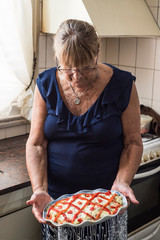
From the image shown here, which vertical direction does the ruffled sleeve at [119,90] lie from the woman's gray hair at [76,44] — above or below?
below

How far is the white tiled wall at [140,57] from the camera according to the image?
2162 millimetres

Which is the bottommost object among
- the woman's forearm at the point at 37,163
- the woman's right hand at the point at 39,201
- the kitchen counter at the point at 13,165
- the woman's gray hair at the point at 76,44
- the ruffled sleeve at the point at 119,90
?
the kitchen counter at the point at 13,165

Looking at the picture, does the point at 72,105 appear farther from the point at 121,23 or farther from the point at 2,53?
the point at 121,23

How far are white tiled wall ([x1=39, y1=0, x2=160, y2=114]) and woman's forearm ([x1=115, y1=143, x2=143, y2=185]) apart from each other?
1.00 metres

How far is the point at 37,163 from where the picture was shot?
132 cm

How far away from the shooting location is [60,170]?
52.2 inches

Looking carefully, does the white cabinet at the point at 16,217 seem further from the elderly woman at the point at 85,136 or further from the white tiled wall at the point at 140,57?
the white tiled wall at the point at 140,57

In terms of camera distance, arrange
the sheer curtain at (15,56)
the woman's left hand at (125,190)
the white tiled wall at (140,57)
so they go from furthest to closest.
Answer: the white tiled wall at (140,57) → the sheer curtain at (15,56) → the woman's left hand at (125,190)

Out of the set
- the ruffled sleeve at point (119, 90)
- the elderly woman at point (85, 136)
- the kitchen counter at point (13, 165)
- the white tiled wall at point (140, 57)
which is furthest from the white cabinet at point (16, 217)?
the white tiled wall at point (140, 57)

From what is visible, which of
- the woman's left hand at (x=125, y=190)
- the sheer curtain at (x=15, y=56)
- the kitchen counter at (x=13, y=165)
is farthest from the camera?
the sheer curtain at (x=15, y=56)

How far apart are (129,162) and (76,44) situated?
0.49 m

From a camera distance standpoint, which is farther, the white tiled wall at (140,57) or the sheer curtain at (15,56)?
the white tiled wall at (140,57)

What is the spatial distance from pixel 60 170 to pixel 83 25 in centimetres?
53

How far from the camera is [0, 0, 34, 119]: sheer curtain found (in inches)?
75.6
